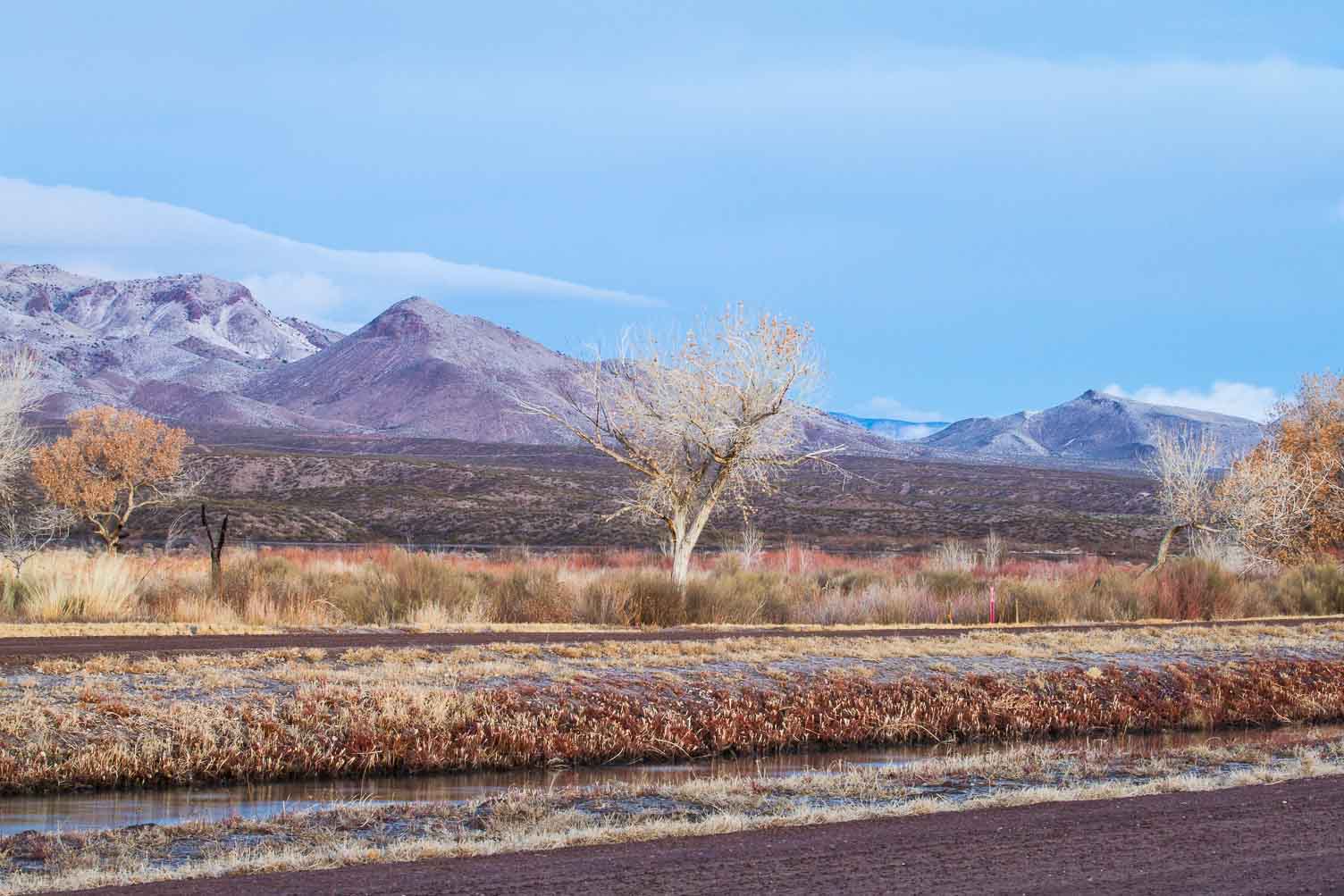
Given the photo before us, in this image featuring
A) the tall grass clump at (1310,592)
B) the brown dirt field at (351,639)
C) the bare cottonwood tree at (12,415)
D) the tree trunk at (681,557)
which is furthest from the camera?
the bare cottonwood tree at (12,415)

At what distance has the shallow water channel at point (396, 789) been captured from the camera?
13.2m

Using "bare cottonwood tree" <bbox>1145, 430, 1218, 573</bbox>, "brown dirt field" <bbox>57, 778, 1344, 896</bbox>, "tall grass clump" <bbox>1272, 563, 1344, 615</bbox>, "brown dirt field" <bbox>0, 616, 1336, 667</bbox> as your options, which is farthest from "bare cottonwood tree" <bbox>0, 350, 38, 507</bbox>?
"brown dirt field" <bbox>57, 778, 1344, 896</bbox>

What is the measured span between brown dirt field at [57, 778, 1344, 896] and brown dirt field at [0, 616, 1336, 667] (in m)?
11.5

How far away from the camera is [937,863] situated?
10.1 metres

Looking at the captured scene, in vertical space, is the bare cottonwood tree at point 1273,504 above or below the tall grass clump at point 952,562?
above

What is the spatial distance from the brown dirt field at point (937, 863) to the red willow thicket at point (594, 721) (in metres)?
5.86

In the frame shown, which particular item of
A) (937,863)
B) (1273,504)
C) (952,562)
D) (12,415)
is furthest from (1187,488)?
(937,863)

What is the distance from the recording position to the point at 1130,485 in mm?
128000

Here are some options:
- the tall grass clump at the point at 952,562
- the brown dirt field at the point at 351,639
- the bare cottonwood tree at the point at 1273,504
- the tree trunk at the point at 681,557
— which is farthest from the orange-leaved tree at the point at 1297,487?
the tree trunk at the point at 681,557

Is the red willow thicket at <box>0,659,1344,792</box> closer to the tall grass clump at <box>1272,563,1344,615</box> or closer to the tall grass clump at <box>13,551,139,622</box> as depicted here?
the tall grass clump at <box>13,551,139,622</box>

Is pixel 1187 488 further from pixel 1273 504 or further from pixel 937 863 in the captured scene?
pixel 937 863

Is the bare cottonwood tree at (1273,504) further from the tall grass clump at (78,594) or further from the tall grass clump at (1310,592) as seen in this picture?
the tall grass clump at (78,594)

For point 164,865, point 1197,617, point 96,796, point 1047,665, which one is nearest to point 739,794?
point 164,865

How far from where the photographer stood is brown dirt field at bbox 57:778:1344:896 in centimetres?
934
